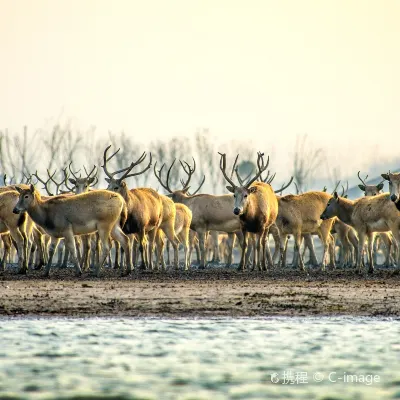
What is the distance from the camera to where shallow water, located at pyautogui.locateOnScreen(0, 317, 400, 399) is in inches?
355

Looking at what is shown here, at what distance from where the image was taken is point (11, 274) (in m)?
23.9

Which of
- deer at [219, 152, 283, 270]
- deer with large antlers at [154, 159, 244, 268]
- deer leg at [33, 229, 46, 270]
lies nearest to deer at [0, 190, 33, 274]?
deer leg at [33, 229, 46, 270]

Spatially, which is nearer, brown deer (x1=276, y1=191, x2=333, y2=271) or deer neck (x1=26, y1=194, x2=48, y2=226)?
deer neck (x1=26, y1=194, x2=48, y2=226)

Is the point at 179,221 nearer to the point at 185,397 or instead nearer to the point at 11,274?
the point at 11,274

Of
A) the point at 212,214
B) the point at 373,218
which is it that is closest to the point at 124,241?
the point at 373,218

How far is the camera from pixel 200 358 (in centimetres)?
1075

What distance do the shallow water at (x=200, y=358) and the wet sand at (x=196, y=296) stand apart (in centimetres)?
117

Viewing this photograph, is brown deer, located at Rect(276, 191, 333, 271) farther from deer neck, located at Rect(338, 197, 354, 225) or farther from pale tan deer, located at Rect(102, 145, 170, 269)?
pale tan deer, located at Rect(102, 145, 170, 269)

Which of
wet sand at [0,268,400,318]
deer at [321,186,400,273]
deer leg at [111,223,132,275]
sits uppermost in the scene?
deer at [321,186,400,273]

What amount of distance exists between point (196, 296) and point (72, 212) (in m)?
5.47

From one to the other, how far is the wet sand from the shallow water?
1166 millimetres

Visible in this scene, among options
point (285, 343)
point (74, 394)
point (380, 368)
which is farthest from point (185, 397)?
point (285, 343)

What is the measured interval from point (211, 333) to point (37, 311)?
140 inches

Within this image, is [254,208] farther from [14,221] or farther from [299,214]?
[14,221]
